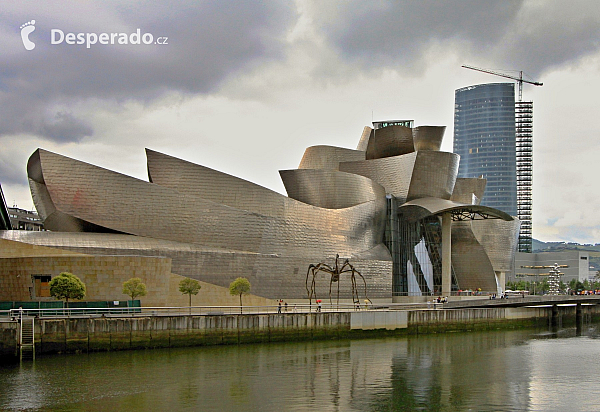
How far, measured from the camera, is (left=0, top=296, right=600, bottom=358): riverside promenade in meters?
27.5

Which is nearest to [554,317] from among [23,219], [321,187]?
[321,187]

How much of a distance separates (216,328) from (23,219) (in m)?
73.5

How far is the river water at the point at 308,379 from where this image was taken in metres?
20.4

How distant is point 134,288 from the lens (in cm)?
3572

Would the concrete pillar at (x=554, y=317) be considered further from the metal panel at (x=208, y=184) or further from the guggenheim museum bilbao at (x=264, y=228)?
the metal panel at (x=208, y=184)

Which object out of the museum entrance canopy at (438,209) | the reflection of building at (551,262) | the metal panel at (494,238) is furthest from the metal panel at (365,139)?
the reflection of building at (551,262)

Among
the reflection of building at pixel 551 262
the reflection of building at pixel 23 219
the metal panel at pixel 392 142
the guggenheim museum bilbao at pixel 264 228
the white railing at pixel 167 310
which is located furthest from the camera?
the reflection of building at pixel 551 262

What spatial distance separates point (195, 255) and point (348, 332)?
1130cm

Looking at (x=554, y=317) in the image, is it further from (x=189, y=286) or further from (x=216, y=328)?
(x=216, y=328)

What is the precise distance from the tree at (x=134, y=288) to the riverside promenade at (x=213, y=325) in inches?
52.7

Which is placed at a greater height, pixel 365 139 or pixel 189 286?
pixel 365 139

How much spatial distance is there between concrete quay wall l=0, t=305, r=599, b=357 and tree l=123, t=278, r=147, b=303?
565 cm

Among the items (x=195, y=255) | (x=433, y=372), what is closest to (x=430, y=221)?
(x=195, y=255)

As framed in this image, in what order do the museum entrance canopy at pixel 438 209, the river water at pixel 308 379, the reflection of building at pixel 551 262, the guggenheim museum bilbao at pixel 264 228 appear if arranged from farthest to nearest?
1. the reflection of building at pixel 551 262
2. the museum entrance canopy at pixel 438 209
3. the guggenheim museum bilbao at pixel 264 228
4. the river water at pixel 308 379
